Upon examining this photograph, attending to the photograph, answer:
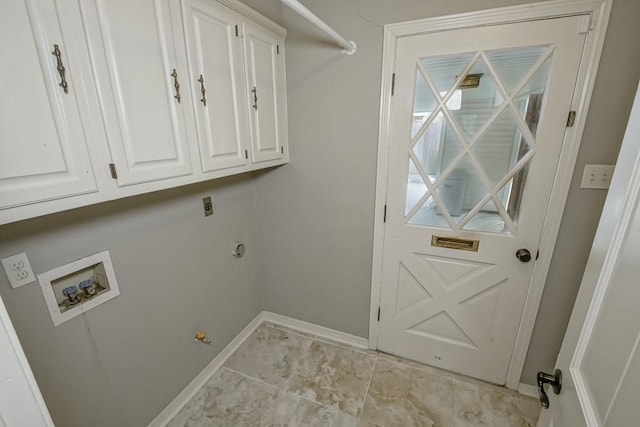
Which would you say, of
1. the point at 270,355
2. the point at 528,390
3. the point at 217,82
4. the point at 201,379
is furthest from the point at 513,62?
the point at 201,379

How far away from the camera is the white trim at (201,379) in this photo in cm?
155

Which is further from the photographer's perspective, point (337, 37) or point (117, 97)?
point (337, 37)

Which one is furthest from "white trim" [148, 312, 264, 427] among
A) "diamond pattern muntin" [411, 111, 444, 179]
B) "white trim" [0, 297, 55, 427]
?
"diamond pattern muntin" [411, 111, 444, 179]

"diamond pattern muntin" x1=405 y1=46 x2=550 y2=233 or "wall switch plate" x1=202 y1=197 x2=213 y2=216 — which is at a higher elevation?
"diamond pattern muntin" x1=405 y1=46 x2=550 y2=233

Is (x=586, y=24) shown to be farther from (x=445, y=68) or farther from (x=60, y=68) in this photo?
(x=60, y=68)

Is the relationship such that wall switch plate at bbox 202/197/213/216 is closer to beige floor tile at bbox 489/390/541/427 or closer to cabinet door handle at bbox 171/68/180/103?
cabinet door handle at bbox 171/68/180/103

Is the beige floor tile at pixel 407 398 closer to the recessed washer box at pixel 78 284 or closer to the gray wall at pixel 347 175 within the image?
the gray wall at pixel 347 175

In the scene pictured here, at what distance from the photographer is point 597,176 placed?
4.34 ft

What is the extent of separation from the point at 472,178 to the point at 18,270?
2.05m

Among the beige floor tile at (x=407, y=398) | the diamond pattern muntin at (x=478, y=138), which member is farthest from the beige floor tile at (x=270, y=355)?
the diamond pattern muntin at (x=478, y=138)

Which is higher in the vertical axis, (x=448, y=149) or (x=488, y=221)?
(x=448, y=149)

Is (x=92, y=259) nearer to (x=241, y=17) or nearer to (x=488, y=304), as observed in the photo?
(x=241, y=17)

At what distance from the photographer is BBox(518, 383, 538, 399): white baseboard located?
1.70 metres

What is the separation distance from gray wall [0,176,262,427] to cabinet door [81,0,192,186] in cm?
33
